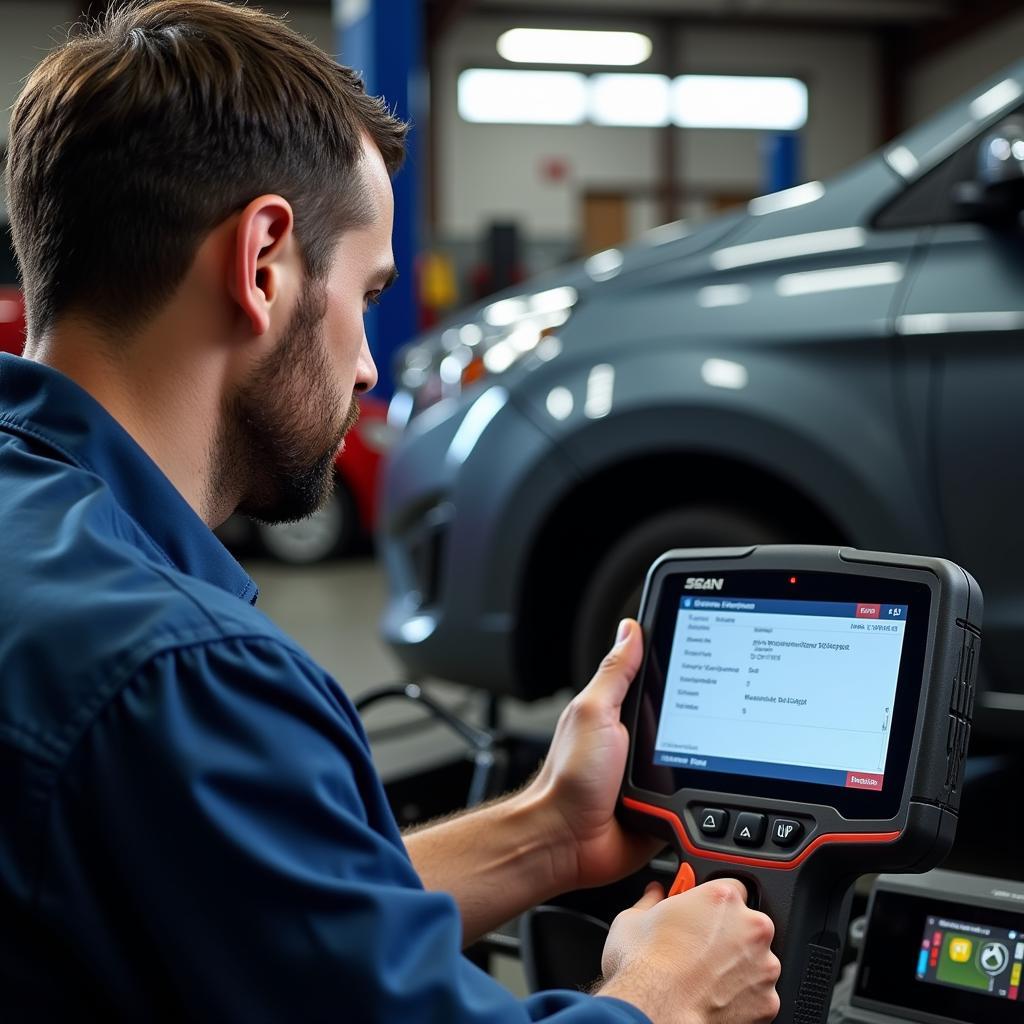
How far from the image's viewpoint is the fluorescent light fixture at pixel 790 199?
2.17m

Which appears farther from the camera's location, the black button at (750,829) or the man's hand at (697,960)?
the black button at (750,829)

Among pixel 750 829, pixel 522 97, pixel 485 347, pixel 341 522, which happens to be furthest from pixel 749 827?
pixel 522 97

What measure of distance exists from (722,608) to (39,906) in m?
0.57

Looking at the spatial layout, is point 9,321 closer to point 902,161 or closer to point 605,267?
point 605,267

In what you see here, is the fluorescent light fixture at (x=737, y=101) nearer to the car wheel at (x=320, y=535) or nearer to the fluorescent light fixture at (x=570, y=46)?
the fluorescent light fixture at (x=570, y=46)

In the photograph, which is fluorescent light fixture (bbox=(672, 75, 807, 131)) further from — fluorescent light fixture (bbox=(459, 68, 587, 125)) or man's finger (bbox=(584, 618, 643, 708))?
man's finger (bbox=(584, 618, 643, 708))

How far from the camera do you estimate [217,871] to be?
0.59m

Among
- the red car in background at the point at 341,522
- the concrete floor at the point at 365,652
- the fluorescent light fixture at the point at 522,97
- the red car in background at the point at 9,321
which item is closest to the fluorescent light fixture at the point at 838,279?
the concrete floor at the point at 365,652

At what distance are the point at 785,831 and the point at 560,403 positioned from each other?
4.46 ft

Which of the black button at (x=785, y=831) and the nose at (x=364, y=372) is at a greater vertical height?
the nose at (x=364, y=372)

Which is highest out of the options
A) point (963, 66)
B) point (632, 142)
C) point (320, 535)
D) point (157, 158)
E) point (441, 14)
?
point (441, 14)

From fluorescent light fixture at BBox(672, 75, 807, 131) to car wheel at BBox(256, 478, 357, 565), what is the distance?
772cm

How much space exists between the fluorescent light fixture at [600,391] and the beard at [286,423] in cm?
123

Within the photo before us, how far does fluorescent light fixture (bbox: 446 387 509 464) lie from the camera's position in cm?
229
